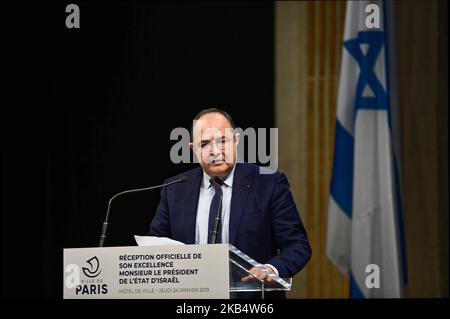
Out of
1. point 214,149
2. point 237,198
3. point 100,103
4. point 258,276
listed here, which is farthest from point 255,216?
point 100,103

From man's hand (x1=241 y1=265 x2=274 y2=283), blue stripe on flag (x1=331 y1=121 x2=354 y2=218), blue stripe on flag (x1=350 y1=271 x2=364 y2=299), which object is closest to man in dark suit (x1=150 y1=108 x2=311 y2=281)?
man's hand (x1=241 y1=265 x2=274 y2=283)

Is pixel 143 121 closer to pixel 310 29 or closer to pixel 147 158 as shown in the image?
pixel 147 158

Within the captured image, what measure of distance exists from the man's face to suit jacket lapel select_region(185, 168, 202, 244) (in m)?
0.10

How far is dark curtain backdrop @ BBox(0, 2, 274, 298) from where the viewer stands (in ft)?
22.1

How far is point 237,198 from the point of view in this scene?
14.2 ft

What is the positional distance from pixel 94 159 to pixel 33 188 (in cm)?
52

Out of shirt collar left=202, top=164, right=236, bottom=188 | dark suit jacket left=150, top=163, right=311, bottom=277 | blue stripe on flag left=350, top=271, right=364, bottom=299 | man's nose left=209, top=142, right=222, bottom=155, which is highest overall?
man's nose left=209, top=142, right=222, bottom=155

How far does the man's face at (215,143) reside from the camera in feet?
14.1

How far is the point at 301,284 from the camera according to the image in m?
7.21

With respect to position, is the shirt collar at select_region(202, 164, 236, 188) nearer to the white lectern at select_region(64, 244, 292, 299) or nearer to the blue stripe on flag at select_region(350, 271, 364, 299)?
the white lectern at select_region(64, 244, 292, 299)

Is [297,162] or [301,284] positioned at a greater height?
[297,162]

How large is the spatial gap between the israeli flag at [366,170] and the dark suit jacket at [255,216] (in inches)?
75.9

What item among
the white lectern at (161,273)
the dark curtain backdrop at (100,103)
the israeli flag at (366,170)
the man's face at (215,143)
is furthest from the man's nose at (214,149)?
the dark curtain backdrop at (100,103)
